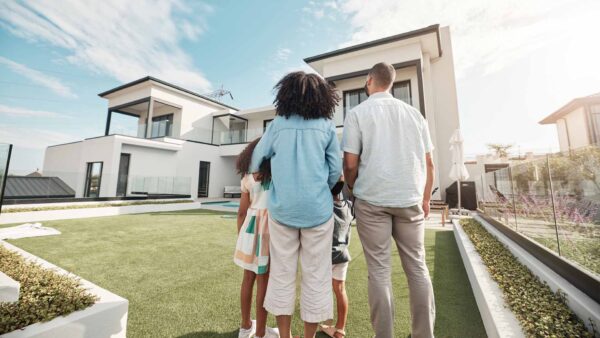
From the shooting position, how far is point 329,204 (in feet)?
4.08

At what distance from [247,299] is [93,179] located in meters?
16.0

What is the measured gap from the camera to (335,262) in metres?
1.52

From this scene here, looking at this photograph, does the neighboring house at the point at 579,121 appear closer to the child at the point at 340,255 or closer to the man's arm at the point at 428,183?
the man's arm at the point at 428,183

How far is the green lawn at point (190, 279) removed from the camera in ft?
5.61

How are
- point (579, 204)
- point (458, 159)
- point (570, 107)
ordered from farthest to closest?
point (570, 107), point (458, 159), point (579, 204)

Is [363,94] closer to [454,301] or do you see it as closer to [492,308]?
[454,301]

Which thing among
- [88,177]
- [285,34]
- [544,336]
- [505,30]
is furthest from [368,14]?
[88,177]

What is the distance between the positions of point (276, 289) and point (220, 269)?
78.9 inches

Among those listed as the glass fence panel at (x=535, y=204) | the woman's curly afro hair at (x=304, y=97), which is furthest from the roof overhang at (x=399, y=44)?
the woman's curly afro hair at (x=304, y=97)

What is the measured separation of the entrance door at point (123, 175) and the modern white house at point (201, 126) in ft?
0.15

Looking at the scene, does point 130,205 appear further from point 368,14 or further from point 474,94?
point 474,94

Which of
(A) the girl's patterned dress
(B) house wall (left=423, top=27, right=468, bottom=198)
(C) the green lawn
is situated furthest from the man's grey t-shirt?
(B) house wall (left=423, top=27, right=468, bottom=198)

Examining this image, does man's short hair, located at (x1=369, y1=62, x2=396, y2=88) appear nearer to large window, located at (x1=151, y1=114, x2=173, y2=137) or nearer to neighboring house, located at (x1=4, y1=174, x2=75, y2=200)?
neighboring house, located at (x1=4, y1=174, x2=75, y2=200)

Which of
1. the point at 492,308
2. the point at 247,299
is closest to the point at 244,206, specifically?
the point at 247,299
